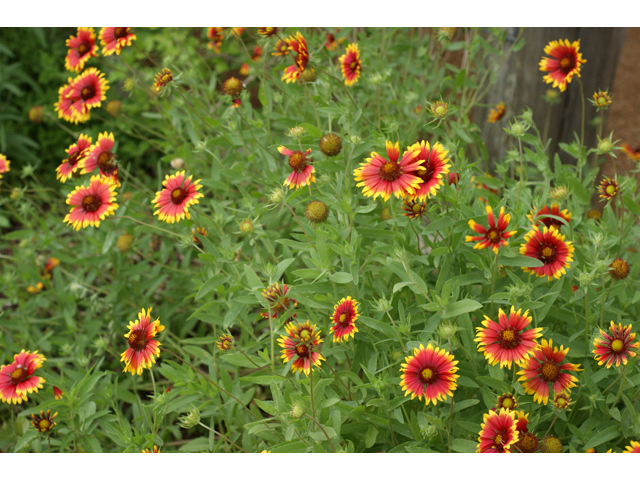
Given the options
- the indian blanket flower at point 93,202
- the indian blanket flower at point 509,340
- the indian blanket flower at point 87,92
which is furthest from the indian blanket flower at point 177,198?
the indian blanket flower at point 509,340

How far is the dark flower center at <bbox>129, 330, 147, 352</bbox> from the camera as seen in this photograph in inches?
49.2

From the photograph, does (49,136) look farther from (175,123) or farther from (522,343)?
(522,343)

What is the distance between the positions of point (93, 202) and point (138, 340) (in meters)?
0.52

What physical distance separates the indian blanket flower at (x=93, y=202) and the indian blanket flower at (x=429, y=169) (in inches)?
36.0

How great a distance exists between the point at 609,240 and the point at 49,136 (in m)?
3.67

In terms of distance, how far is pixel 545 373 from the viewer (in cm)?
117

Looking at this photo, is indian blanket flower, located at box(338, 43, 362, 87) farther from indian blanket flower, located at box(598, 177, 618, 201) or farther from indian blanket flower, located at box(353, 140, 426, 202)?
indian blanket flower, located at box(598, 177, 618, 201)

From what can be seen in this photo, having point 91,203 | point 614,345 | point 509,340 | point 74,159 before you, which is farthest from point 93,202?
point 614,345

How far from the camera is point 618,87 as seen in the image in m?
4.04

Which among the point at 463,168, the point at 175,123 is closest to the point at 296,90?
the point at 175,123

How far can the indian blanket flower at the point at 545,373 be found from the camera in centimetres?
116

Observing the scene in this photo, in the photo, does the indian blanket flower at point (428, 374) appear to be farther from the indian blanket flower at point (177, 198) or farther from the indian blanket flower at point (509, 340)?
the indian blanket flower at point (177, 198)

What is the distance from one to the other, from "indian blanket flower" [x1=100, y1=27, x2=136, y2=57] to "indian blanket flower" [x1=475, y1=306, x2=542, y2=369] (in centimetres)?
157

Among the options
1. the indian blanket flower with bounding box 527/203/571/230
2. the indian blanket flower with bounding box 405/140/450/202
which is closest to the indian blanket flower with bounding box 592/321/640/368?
the indian blanket flower with bounding box 527/203/571/230
